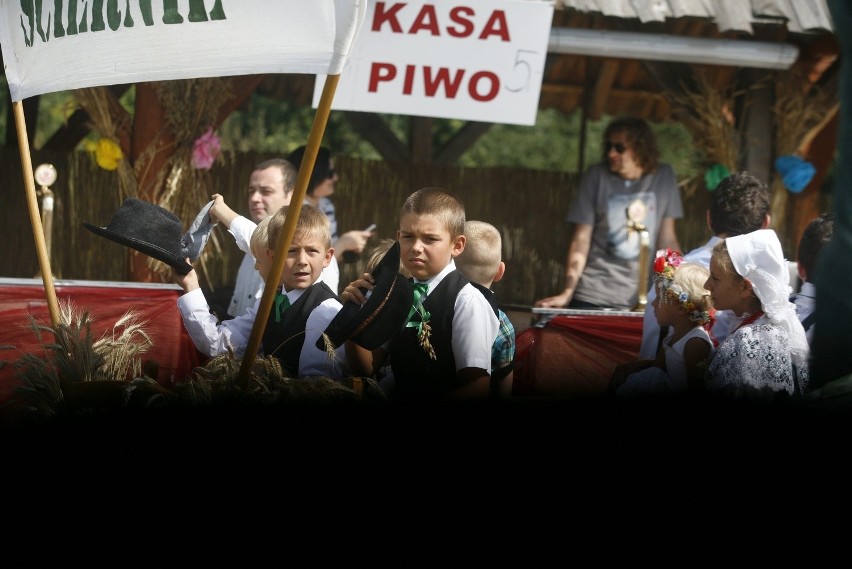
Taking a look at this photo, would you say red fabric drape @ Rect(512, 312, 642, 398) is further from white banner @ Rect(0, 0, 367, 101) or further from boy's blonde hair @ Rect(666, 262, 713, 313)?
white banner @ Rect(0, 0, 367, 101)

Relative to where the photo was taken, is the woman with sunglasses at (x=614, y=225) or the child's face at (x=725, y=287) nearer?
the child's face at (x=725, y=287)

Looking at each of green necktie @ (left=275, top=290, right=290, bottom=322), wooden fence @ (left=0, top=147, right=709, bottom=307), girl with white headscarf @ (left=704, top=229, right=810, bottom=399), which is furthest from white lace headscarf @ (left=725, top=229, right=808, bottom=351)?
wooden fence @ (left=0, top=147, right=709, bottom=307)

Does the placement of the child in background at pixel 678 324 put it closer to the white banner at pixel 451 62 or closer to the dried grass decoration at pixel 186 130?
the white banner at pixel 451 62

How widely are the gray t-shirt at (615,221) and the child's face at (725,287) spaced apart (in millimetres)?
2994

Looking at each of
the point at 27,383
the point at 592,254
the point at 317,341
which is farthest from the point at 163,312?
the point at 592,254

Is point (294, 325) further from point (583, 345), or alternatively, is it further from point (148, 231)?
point (583, 345)

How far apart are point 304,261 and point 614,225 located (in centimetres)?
348

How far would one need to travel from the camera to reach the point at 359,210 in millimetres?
7969

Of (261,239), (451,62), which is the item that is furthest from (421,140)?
(261,239)

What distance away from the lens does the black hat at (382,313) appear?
9.02 feet

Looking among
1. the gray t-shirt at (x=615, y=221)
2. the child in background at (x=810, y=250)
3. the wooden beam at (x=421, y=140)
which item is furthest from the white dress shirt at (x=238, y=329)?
the wooden beam at (x=421, y=140)

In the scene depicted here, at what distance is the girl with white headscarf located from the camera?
325cm

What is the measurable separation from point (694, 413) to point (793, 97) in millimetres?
6018

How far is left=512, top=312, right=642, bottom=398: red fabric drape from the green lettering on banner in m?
2.78
